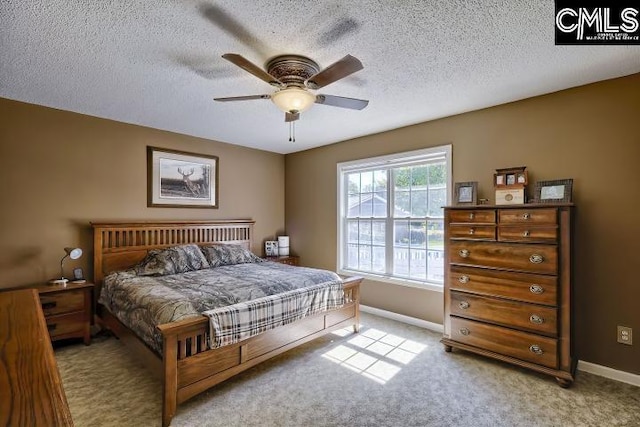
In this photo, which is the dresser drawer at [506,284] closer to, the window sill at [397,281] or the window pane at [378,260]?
the window sill at [397,281]

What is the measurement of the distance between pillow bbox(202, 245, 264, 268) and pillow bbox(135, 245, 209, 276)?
0.37 ft

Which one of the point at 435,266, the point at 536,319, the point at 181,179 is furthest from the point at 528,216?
the point at 181,179

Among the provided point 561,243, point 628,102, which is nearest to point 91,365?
point 561,243

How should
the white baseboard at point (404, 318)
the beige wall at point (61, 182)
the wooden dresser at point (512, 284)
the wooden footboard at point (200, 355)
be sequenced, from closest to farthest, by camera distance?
the wooden footboard at point (200, 355), the wooden dresser at point (512, 284), the beige wall at point (61, 182), the white baseboard at point (404, 318)

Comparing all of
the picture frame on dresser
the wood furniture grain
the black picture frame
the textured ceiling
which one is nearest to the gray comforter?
the wood furniture grain

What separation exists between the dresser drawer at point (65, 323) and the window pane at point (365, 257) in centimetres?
334

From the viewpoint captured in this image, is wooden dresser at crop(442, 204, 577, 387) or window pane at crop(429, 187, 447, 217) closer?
wooden dresser at crop(442, 204, 577, 387)

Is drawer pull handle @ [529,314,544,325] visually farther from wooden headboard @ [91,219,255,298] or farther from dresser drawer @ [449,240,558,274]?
wooden headboard @ [91,219,255,298]

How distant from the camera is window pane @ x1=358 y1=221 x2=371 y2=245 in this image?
14.6ft

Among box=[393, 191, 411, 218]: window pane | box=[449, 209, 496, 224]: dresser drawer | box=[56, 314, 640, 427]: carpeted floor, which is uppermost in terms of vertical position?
box=[393, 191, 411, 218]: window pane

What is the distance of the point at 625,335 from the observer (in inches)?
100

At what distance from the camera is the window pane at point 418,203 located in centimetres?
386

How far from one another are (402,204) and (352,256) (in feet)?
3.73

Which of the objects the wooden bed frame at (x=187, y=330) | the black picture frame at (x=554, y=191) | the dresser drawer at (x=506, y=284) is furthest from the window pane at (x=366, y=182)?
the black picture frame at (x=554, y=191)
